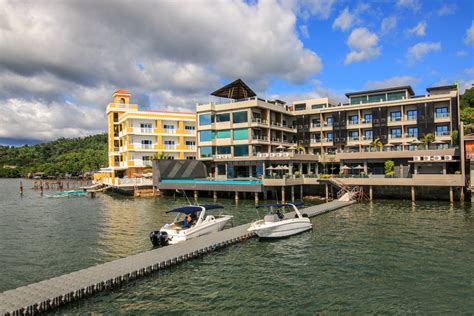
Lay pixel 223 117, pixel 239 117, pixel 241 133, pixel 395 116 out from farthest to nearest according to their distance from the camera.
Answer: pixel 223 117 → pixel 239 117 → pixel 241 133 → pixel 395 116

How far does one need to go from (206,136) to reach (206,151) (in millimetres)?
2932

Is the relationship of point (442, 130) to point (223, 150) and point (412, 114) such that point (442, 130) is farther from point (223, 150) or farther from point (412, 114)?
point (223, 150)

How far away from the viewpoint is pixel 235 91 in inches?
2785

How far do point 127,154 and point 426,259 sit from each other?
217ft

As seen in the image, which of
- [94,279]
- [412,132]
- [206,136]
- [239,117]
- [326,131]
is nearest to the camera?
[94,279]

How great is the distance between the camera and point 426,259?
71.5 feet

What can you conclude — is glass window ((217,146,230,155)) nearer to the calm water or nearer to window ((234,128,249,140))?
window ((234,128,249,140))

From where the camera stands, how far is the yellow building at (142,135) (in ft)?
251

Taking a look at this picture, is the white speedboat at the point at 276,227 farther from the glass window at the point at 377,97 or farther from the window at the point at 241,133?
the glass window at the point at 377,97

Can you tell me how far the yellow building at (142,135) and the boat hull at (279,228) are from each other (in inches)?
1932

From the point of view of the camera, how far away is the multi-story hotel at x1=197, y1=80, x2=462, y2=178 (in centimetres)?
6016

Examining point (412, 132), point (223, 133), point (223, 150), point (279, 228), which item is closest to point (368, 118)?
point (412, 132)

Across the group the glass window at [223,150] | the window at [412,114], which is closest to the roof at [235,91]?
the glass window at [223,150]

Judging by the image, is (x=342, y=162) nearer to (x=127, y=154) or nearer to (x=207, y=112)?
(x=207, y=112)
